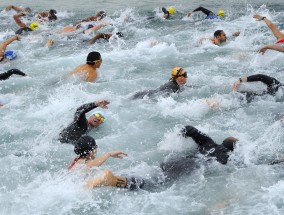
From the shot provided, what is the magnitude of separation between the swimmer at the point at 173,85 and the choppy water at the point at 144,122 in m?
0.19

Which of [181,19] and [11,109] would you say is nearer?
[11,109]

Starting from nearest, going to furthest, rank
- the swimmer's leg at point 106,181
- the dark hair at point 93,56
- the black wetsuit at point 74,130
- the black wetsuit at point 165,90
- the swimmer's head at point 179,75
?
the swimmer's leg at point 106,181
the black wetsuit at point 74,130
the swimmer's head at point 179,75
the black wetsuit at point 165,90
the dark hair at point 93,56

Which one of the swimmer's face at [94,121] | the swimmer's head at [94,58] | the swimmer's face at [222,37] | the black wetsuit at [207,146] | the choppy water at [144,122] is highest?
the swimmer's head at [94,58]

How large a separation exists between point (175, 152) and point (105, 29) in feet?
35.7

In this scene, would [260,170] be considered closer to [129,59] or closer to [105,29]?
[129,59]

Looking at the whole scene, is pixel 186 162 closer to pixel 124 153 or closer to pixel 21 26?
pixel 124 153

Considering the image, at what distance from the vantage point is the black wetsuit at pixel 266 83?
8151mm

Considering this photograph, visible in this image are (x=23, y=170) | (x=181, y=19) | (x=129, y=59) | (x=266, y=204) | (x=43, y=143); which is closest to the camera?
(x=266, y=204)

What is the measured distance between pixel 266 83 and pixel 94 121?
3690 millimetres

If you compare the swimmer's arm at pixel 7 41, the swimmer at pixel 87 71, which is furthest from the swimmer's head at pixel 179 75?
the swimmer's arm at pixel 7 41

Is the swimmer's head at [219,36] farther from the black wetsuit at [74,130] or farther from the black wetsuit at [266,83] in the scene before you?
the black wetsuit at [74,130]

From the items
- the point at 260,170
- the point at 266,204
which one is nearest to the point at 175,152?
the point at 260,170

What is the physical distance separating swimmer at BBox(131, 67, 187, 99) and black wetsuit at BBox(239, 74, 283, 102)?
4.61 ft

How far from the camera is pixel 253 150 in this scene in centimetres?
671
